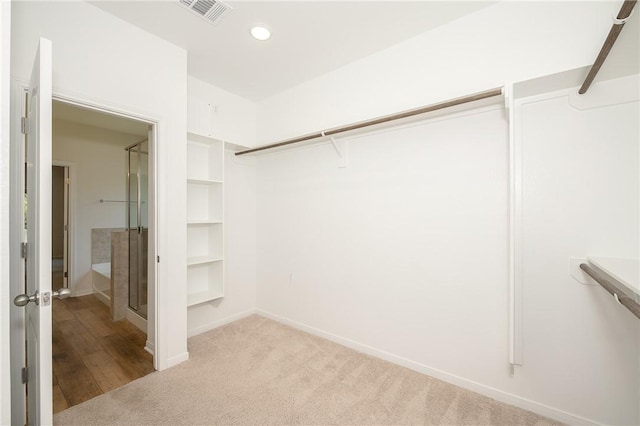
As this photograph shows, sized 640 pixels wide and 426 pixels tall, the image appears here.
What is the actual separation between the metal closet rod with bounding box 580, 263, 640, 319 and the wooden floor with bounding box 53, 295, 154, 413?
2.95m

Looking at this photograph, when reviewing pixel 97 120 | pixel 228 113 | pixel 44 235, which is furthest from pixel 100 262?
pixel 44 235

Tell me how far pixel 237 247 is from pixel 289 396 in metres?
1.79

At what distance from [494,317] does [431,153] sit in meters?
1.25

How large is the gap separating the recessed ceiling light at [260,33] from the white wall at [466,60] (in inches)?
30.4

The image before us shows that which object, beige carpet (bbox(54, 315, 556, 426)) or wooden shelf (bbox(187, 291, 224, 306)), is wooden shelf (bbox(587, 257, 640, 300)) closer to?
beige carpet (bbox(54, 315, 556, 426))

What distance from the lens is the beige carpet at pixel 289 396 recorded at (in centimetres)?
173

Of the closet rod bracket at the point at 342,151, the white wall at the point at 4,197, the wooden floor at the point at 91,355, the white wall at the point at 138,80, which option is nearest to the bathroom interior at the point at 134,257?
the wooden floor at the point at 91,355

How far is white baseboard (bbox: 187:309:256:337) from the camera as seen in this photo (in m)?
2.89

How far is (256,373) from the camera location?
7.23 ft

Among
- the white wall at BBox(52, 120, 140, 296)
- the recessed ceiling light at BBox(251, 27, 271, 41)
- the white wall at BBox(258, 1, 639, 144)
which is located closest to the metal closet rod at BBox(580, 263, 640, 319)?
the white wall at BBox(258, 1, 639, 144)

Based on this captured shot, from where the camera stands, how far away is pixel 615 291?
120 cm

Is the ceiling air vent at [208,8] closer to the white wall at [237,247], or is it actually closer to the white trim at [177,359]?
the white wall at [237,247]

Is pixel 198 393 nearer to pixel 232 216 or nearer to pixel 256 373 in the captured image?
pixel 256 373

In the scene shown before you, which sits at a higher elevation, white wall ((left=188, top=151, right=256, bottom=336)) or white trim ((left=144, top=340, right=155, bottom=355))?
white wall ((left=188, top=151, right=256, bottom=336))
